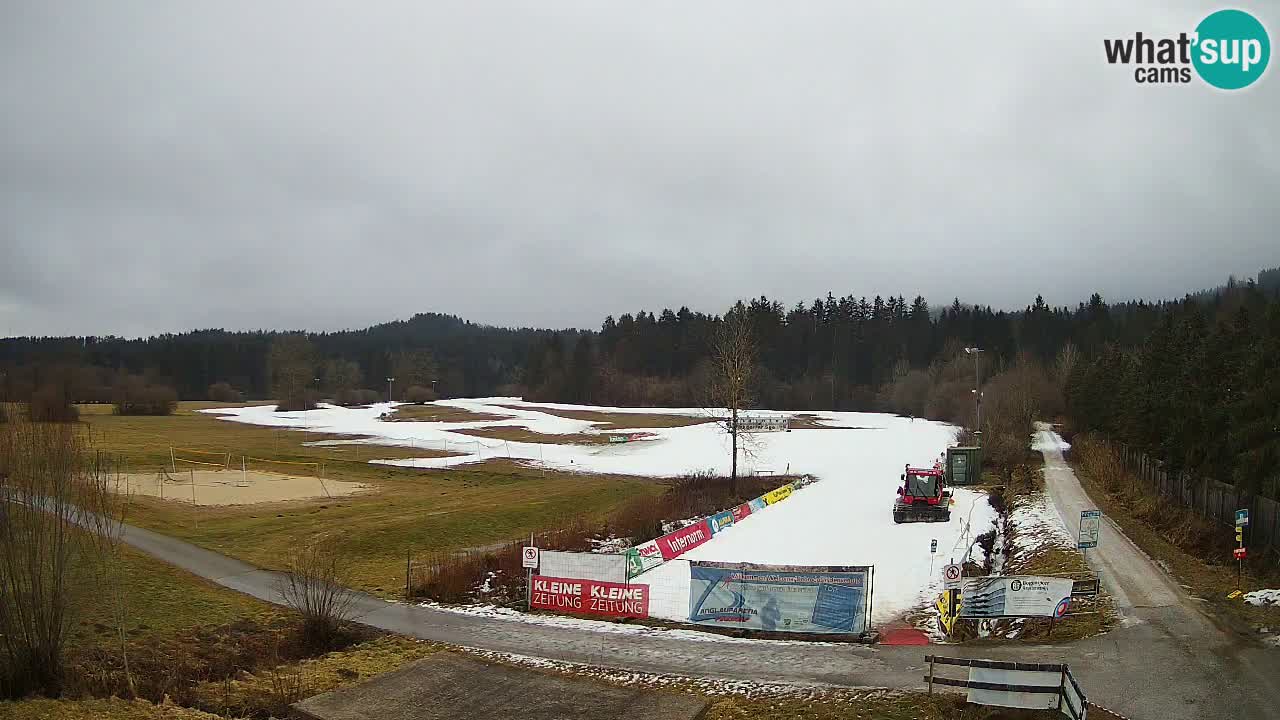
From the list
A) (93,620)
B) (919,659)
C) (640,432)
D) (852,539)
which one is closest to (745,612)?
(919,659)

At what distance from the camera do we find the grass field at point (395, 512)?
29556 millimetres

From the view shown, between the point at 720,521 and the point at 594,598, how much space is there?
14039 mm

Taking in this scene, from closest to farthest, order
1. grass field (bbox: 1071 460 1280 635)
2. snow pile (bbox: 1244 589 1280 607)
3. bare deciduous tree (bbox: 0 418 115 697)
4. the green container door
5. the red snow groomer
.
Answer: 1. bare deciduous tree (bbox: 0 418 115 697)
2. grass field (bbox: 1071 460 1280 635)
3. snow pile (bbox: 1244 589 1280 607)
4. the red snow groomer
5. the green container door

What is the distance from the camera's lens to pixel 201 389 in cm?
18400

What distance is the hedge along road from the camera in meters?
13.9

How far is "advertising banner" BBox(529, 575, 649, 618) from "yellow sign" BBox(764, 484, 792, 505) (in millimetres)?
20138

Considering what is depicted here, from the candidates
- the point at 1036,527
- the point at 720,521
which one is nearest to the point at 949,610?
the point at 1036,527

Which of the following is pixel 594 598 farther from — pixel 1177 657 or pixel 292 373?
pixel 292 373

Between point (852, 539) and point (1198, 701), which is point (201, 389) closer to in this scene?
point (852, 539)

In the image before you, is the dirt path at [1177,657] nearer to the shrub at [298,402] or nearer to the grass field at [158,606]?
the grass field at [158,606]

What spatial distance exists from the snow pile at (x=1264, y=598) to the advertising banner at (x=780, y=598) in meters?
9.73

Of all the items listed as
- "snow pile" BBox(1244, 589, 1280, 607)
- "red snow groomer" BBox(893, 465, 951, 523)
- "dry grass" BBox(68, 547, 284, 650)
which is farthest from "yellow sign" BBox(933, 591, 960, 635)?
"dry grass" BBox(68, 547, 284, 650)

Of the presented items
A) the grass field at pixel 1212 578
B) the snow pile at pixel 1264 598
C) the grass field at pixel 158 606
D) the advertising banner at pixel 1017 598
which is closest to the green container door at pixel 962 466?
the grass field at pixel 1212 578

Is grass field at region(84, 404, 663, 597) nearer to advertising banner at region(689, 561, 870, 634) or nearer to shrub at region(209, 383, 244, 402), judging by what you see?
advertising banner at region(689, 561, 870, 634)
